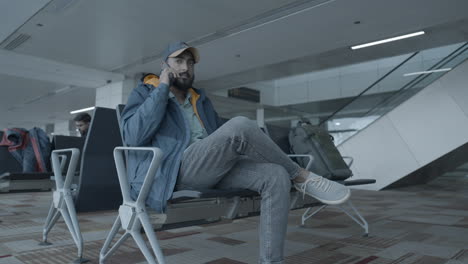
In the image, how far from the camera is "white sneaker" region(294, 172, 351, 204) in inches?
60.3

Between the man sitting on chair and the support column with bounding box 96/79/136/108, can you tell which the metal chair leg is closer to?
the man sitting on chair

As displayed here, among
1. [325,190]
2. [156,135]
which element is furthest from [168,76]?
[325,190]

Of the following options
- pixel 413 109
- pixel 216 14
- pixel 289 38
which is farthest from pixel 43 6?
pixel 413 109

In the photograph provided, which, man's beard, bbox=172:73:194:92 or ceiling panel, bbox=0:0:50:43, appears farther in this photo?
ceiling panel, bbox=0:0:50:43

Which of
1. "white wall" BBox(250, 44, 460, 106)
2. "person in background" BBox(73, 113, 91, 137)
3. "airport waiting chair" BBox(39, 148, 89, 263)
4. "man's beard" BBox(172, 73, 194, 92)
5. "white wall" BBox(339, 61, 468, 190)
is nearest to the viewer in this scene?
"man's beard" BBox(172, 73, 194, 92)

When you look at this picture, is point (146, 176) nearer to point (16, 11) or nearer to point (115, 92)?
point (16, 11)

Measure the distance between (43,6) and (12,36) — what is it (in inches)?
77.0

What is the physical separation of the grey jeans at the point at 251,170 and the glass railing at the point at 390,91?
248 inches

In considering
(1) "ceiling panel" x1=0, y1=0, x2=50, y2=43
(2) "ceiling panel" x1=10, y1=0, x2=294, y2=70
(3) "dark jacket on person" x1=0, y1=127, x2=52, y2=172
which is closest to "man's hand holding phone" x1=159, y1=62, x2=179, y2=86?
(3) "dark jacket on person" x1=0, y1=127, x2=52, y2=172

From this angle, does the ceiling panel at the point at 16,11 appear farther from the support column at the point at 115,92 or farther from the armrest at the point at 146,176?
the armrest at the point at 146,176

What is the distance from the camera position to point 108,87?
35.1ft

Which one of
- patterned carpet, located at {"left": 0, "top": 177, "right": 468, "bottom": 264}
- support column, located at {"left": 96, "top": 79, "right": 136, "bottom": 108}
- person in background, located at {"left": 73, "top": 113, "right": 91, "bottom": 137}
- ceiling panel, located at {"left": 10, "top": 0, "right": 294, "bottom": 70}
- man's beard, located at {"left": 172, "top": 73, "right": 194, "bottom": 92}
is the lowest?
patterned carpet, located at {"left": 0, "top": 177, "right": 468, "bottom": 264}

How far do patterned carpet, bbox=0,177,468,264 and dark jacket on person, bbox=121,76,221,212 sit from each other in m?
0.57

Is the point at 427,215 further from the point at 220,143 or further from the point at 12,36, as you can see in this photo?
the point at 12,36
